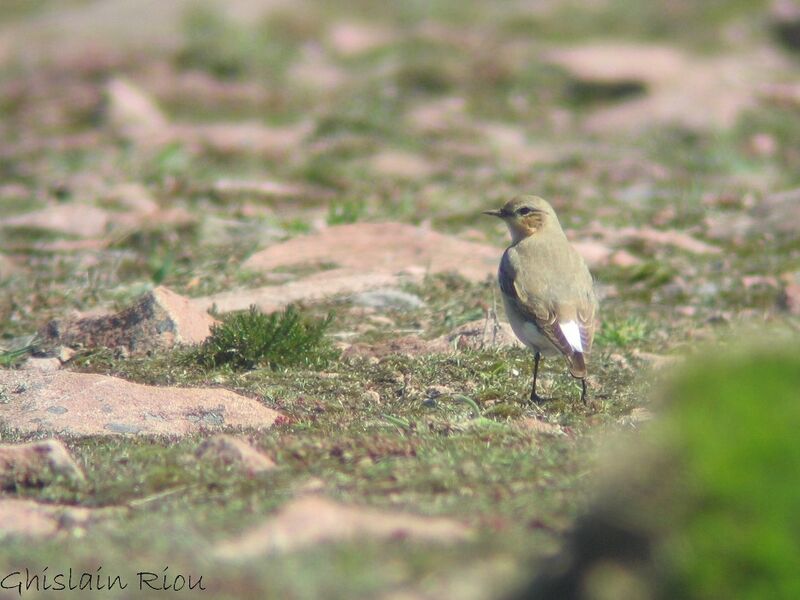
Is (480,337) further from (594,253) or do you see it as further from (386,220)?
(386,220)

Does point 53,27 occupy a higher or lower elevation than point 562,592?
lower

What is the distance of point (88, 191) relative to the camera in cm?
1291

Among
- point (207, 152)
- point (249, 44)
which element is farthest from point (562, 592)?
point (249, 44)

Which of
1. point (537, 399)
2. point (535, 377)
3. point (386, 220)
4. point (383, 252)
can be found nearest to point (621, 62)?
point (386, 220)

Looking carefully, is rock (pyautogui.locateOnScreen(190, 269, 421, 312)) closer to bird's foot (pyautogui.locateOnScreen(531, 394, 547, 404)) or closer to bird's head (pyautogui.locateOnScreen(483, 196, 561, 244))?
bird's head (pyautogui.locateOnScreen(483, 196, 561, 244))

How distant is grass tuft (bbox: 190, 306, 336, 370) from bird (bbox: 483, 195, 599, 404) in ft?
3.54

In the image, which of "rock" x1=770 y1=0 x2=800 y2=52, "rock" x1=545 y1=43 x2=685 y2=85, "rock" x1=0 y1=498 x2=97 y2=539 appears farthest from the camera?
"rock" x1=770 y1=0 x2=800 y2=52

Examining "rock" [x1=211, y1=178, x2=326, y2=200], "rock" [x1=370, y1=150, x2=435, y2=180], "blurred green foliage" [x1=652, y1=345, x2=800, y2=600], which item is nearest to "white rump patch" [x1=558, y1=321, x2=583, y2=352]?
"blurred green foliage" [x1=652, y1=345, x2=800, y2=600]

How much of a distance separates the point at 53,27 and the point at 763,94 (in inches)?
479

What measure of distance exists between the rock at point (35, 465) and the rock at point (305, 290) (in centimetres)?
334

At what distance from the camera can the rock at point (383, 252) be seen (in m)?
9.25

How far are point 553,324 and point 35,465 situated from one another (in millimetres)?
3012

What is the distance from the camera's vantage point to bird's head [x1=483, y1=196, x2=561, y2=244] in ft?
26.2

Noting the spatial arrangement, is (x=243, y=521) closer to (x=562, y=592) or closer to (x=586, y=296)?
(x=562, y=592)
